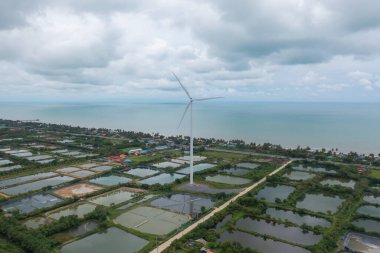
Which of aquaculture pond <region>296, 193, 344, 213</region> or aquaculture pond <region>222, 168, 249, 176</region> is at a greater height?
aquaculture pond <region>222, 168, 249, 176</region>

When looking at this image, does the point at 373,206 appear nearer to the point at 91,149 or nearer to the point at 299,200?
the point at 299,200

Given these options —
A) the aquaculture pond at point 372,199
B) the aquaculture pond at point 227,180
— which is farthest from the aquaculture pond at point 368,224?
the aquaculture pond at point 227,180

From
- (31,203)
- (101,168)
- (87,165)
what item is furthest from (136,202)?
(87,165)

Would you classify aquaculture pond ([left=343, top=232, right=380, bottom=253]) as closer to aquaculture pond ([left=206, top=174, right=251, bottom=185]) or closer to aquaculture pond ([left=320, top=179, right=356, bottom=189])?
aquaculture pond ([left=320, top=179, right=356, bottom=189])

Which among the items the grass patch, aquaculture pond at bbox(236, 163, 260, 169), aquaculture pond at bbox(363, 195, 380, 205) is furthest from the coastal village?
aquaculture pond at bbox(236, 163, 260, 169)

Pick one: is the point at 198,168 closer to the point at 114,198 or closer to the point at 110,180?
the point at 110,180

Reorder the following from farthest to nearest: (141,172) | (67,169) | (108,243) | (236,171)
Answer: (67,169)
(236,171)
(141,172)
(108,243)
